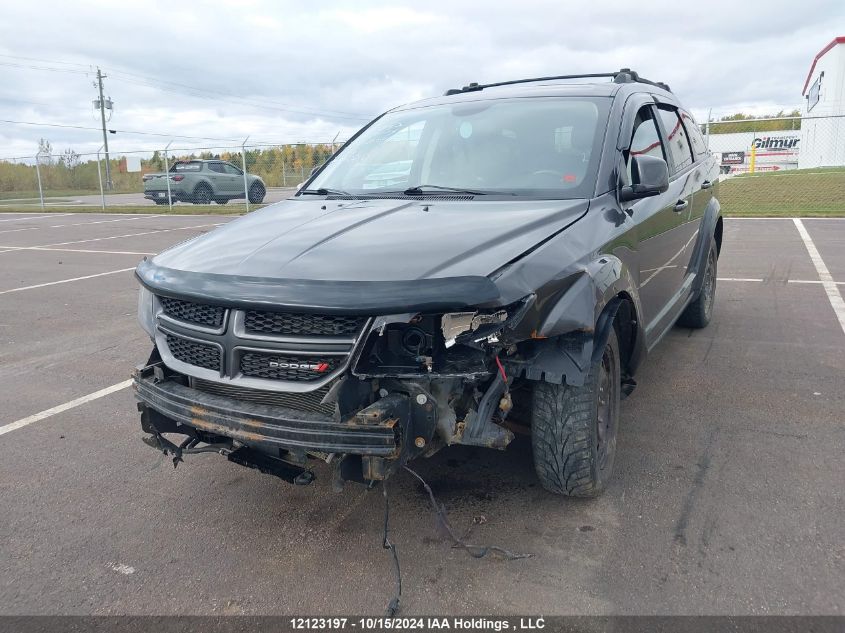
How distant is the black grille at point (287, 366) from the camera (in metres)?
2.52

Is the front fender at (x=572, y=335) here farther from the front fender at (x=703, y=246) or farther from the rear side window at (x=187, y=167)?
the rear side window at (x=187, y=167)

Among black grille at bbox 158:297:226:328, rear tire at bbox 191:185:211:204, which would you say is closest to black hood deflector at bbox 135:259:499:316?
black grille at bbox 158:297:226:328

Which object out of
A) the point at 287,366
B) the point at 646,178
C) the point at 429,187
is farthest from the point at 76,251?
the point at 646,178

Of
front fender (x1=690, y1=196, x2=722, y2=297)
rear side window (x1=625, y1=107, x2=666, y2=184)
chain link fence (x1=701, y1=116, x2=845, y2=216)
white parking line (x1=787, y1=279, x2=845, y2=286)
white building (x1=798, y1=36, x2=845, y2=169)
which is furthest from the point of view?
white building (x1=798, y1=36, x2=845, y2=169)

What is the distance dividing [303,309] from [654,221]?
229 cm

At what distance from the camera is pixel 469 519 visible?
3025mm

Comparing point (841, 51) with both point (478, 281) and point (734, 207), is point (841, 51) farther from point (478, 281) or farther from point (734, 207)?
point (478, 281)

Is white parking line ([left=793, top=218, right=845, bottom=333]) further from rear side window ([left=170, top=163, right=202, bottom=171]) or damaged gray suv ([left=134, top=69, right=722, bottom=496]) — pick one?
rear side window ([left=170, top=163, right=202, bottom=171])

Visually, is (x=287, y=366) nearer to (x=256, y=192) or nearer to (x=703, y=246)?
(x=703, y=246)

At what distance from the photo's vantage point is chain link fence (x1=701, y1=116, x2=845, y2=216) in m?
16.7

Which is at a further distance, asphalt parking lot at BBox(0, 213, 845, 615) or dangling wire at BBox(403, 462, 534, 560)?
dangling wire at BBox(403, 462, 534, 560)

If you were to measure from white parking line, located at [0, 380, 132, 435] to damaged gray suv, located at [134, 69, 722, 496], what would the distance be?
1.75m

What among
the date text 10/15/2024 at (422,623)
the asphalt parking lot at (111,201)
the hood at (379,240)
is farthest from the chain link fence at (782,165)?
the asphalt parking lot at (111,201)

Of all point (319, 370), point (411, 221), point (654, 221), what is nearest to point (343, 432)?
point (319, 370)
